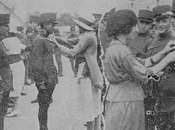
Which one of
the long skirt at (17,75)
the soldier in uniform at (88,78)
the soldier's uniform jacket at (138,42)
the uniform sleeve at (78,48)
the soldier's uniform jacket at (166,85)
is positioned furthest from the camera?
the long skirt at (17,75)

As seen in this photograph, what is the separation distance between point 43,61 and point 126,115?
5.26 ft

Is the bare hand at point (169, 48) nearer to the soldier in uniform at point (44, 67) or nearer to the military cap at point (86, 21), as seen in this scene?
the military cap at point (86, 21)

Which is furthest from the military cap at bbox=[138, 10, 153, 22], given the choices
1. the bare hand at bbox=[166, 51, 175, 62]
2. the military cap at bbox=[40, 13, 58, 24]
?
the military cap at bbox=[40, 13, 58, 24]

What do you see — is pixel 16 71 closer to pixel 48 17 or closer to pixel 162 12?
pixel 48 17

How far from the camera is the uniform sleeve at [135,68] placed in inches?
97.3

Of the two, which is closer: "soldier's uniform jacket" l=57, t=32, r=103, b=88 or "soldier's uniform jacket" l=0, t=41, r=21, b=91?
"soldier's uniform jacket" l=57, t=32, r=103, b=88

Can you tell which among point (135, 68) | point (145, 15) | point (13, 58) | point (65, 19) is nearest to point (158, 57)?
point (135, 68)

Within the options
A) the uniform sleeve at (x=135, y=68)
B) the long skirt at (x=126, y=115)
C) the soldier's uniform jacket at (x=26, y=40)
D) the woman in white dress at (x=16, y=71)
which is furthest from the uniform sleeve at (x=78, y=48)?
the soldier's uniform jacket at (x=26, y=40)

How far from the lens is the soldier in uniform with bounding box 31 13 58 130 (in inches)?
153

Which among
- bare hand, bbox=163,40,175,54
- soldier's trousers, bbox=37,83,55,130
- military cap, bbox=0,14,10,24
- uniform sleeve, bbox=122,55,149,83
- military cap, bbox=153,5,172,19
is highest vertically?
military cap, bbox=153,5,172,19

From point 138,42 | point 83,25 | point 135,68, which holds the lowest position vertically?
point 135,68

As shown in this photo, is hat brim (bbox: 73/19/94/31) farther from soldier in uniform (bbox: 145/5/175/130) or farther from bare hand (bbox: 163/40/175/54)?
bare hand (bbox: 163/40/175/54)

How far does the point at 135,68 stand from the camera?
8.14 feet

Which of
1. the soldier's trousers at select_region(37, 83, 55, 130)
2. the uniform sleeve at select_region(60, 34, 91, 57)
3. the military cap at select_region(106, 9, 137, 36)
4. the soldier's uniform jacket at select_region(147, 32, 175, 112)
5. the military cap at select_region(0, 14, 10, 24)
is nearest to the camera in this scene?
the military cap at select_region(106, 9, 137, 36)
